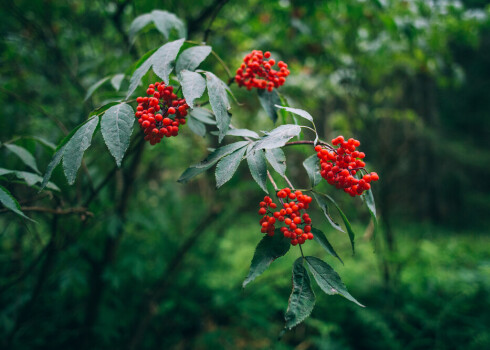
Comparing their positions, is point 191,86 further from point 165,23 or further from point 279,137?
point 165,23

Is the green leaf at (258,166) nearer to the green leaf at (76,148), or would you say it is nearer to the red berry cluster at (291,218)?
the red berry cluster at (291,218)

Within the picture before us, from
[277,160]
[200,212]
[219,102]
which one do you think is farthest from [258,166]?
[200,212]

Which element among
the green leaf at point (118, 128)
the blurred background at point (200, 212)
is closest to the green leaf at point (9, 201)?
the green leaf at point (118, 128)

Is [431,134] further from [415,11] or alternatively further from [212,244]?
[212,244]

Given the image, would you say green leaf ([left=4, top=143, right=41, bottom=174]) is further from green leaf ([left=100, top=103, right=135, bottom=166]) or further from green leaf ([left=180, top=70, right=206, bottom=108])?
green leaf ([left=180, top=70, right=206, bottom=108])

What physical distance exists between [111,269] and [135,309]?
2.95 ft

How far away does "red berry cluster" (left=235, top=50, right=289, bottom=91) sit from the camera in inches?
33.5

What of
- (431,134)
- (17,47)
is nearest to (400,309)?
(17,47)

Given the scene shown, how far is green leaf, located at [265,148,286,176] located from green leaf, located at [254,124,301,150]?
1.9 inches

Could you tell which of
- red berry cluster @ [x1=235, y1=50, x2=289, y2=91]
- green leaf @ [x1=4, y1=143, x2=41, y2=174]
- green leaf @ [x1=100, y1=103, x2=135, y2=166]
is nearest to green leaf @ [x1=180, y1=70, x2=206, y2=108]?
green leaf @ [x1=100, y1=103, x2=135, y2=166]

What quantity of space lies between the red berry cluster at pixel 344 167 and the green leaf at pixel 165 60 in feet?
1.24

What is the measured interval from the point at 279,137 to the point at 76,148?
43 centimetres

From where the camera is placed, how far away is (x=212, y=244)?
9.86 feet

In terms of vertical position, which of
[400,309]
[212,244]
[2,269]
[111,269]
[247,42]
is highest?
[247,42]
